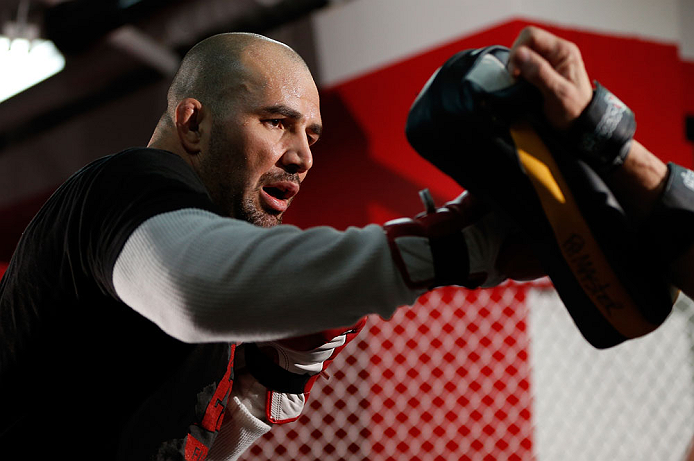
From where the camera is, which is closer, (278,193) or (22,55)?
(278,193)

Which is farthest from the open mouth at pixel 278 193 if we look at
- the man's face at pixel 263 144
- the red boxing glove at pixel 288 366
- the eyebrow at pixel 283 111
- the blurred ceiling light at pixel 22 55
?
the blurred ceiling light at pixel 22 55

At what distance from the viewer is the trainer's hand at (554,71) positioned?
0.64m

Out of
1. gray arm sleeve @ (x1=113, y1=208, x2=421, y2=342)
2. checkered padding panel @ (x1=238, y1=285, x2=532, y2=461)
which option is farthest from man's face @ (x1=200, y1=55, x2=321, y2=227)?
checkered padding panel @ (x1=238, y1=285, x2=532, y2=461)

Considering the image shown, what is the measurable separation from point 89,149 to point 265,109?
356 centimetres

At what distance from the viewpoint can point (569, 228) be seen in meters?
0.67

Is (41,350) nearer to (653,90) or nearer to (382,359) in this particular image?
(382,359)

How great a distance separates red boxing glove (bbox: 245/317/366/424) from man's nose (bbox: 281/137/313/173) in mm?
305

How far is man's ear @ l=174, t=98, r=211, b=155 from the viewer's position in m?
1.13

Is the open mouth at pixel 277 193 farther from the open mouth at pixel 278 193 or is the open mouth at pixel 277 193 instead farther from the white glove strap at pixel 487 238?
the white glove strap at pixel 487 238

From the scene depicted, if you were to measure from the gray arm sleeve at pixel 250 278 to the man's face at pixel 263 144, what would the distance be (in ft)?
1.48

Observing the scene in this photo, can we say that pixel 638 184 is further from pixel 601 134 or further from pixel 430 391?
pixel 430 391

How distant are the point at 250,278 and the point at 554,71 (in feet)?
1.20

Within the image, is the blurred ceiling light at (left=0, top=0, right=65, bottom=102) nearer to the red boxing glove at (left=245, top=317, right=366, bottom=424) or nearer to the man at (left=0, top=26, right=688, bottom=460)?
the man at (left=0, top=26, right=688, bottom=460)

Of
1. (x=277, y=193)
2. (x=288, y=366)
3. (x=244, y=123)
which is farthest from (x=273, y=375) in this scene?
(x=244, y=123)
